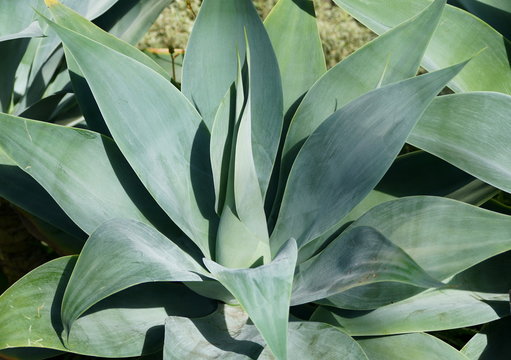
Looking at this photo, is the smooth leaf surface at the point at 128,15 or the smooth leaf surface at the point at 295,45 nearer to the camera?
the smooth leaf surface at the point at 295,45

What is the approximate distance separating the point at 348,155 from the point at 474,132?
24 cm

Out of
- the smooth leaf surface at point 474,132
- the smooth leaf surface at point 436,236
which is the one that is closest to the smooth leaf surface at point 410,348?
the smooth leaf surface at point 436,236

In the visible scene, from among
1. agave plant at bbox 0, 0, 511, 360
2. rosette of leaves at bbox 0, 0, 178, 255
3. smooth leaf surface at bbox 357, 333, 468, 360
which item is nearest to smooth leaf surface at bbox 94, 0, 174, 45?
rosette of leaves at bbox 0, 0, 178, 255

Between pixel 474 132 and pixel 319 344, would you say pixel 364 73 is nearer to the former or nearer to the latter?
pixel 474 132

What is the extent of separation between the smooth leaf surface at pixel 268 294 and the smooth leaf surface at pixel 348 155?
150mm

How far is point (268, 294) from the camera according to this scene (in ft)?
2.56

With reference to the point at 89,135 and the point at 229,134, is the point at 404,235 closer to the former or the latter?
the point at 229,134

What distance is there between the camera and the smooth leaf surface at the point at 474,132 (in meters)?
1.05

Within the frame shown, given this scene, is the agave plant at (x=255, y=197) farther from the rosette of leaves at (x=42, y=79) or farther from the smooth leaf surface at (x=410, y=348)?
the rosette of leaves at (x=42, y=79)

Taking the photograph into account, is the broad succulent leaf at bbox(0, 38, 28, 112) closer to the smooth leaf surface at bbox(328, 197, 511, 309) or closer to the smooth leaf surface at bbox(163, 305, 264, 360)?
the smooth leaf surface at bbox(163, 305, 264, 360)

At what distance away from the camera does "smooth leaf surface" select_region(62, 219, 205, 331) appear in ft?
2.82

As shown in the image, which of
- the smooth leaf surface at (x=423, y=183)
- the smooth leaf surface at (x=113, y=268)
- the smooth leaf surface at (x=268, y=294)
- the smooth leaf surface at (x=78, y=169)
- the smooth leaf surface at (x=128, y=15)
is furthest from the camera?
the smooth leaf surface at (x=128, y=15)

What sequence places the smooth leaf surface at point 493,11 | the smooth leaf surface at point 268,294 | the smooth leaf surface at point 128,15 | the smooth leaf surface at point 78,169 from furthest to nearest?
the smooth leaf surface at point 128,15
the smooth leaf surface at point 493,11
the smooth leaf surface at point 78,169
the smooth leaf surface at point 268,294

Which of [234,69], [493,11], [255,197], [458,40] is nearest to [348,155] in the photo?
[255,197]
